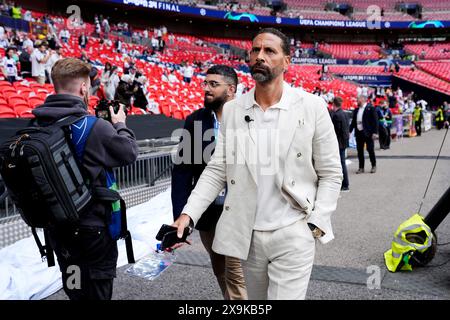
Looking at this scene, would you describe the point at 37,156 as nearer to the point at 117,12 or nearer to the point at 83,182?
the point at 83,182

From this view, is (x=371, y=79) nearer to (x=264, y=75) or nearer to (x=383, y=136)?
(x=383, y=136)

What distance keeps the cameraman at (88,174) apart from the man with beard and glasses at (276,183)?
498 millimetres

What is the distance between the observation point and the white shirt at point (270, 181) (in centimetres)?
225

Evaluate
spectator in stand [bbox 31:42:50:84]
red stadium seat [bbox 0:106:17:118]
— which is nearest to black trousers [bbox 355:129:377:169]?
red stadium seat [bbox 0:106:17:118]

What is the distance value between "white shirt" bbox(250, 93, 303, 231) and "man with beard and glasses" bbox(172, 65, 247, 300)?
86 centimetres

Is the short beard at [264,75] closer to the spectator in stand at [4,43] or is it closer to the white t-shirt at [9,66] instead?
the white t-shirt at [9,66]

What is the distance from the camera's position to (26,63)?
1270 centimetres

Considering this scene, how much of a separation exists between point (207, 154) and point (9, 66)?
10.2 m

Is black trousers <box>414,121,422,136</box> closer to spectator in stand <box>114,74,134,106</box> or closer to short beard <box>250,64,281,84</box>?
spectator in stand <box>114,74,134,106</box>

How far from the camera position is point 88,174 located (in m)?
2.36

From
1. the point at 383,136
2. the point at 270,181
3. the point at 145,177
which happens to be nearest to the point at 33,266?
the point at 145,177
